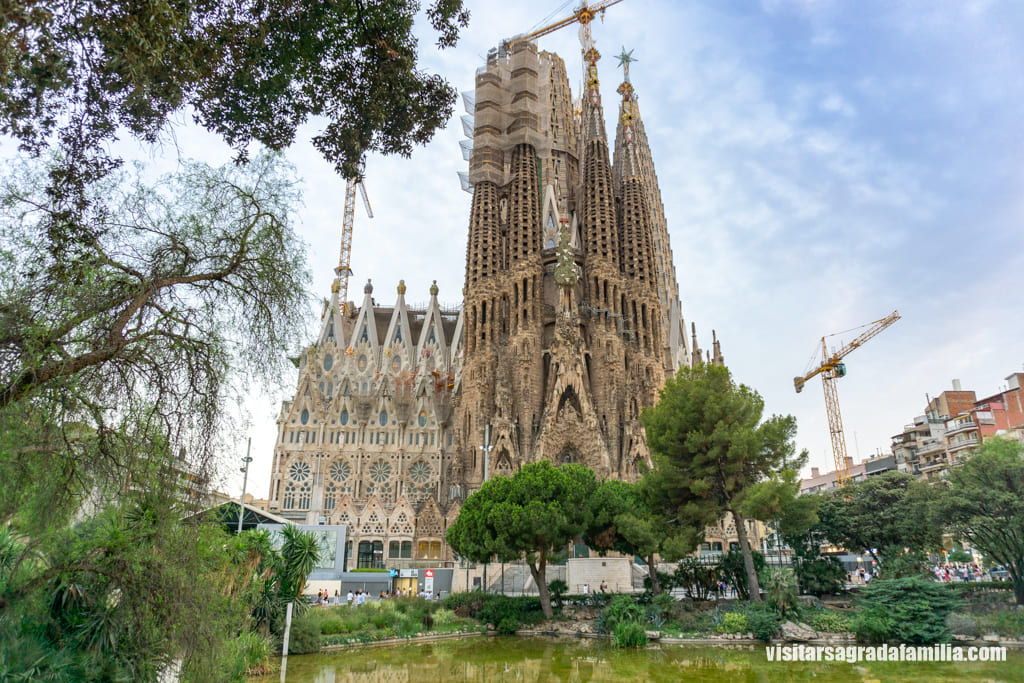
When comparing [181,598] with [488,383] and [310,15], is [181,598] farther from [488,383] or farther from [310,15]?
[488,383]

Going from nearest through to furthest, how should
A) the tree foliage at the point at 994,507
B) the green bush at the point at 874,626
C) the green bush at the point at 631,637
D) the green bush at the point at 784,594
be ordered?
the green bush at the point at 874,626, the green bush at the point at 631,637, the green bush at the point at 784,594, the tree foliage at the point at 994,507

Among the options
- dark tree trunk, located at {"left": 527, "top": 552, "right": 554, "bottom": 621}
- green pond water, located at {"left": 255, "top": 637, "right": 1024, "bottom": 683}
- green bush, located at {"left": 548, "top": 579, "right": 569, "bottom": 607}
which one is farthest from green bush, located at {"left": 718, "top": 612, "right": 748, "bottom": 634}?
green bush, located at {"left": 548, "top": 579, "right": 569, "bottom": 607}

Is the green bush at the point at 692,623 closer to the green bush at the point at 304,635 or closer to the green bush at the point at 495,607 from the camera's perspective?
the green bush at the point at 495,607

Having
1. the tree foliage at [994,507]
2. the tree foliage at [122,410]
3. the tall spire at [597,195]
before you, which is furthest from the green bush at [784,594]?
the tall spire at [597,195]

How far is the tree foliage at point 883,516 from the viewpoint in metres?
26.6

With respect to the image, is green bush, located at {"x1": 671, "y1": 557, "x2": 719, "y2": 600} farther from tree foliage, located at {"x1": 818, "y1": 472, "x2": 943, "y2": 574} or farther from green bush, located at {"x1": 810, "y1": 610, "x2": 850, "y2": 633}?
tree foliage, located at {"x1": 818, "y1": 472, "x2": 943, "y2": 574}

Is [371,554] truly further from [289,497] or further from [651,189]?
[651,189]

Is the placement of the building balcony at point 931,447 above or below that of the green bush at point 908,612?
above

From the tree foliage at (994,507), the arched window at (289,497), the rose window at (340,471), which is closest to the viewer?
the tree foliage at (994,507)

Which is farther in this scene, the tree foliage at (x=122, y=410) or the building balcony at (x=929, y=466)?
the building balcony at (x=929, y=466)

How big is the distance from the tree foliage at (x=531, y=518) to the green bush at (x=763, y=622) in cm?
663

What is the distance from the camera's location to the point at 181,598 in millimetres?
6941

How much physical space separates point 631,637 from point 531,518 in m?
5.22

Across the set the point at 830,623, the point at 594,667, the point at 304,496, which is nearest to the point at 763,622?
the point at 830,623
